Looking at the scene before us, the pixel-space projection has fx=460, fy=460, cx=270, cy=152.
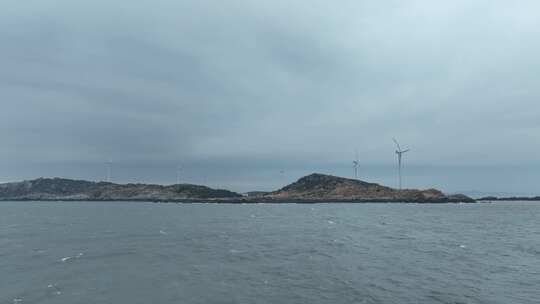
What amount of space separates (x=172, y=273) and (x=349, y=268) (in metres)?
17.5

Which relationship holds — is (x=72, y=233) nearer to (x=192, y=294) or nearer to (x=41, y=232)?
(x=41, y=232)

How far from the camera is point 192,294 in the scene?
35031mm

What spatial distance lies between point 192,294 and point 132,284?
22.8 ft

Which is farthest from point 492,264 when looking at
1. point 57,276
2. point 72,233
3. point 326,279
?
point 72,233

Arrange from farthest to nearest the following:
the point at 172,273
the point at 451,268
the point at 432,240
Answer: the point at 432,240 < the point at 451,268 < the point at 172,273

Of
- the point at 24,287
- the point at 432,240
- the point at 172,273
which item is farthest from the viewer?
the point at 432,240

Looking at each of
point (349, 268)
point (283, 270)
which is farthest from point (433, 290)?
point (283, 270)

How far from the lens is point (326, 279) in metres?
40.9

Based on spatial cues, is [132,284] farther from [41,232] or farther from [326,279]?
[41,232]

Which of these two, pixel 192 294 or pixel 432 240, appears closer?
pixel 192 294

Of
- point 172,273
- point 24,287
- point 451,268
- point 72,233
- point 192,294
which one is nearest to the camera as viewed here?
point 192,294

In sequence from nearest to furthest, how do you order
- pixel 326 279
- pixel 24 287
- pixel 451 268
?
pixel 24 287, pixel 326 279, pixel 451 268

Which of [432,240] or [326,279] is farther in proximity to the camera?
[432,240]

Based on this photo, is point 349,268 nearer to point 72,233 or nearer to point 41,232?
point 72,233
